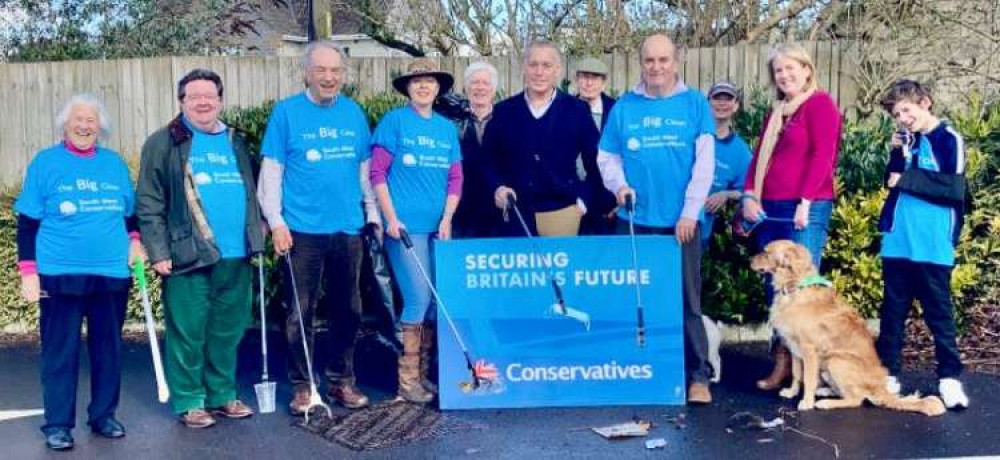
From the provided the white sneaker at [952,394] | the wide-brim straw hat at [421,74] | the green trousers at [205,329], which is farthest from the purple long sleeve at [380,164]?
the white sneaker at [952,394]

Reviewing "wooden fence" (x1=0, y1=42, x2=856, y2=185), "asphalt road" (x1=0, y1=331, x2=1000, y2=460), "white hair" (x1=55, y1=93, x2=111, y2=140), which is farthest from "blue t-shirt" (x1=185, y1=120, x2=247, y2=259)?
"wooden fence" (x1=0, y1=42, x2=856, y2=185)

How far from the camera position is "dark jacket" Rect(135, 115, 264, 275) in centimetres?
507

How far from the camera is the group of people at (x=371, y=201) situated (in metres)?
5.00

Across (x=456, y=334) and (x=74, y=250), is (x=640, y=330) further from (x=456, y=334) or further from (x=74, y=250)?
(x=74, y=250)

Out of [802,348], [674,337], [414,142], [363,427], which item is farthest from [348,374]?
[802,348]

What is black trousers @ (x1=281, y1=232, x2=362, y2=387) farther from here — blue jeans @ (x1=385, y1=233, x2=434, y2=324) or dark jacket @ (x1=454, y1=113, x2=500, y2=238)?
dark jacket @ (x1=454, y1=113, x2=500, y2=238)

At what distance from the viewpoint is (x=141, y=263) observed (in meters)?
5.15

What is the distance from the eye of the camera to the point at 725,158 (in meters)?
6.12

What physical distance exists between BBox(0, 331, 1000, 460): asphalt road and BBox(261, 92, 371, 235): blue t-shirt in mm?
1142

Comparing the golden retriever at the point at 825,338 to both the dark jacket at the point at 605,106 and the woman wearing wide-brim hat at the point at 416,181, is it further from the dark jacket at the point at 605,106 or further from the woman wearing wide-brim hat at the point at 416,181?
the woman wearing wide-brim hat at the point at 416,181

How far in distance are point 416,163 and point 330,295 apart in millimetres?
910

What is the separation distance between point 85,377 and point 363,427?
2257 millimetres

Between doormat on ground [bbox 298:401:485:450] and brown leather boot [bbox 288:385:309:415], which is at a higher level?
brown leather boot [bbox 288:385:309:415]

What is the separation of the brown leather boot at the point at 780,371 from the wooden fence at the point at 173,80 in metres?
3.62
